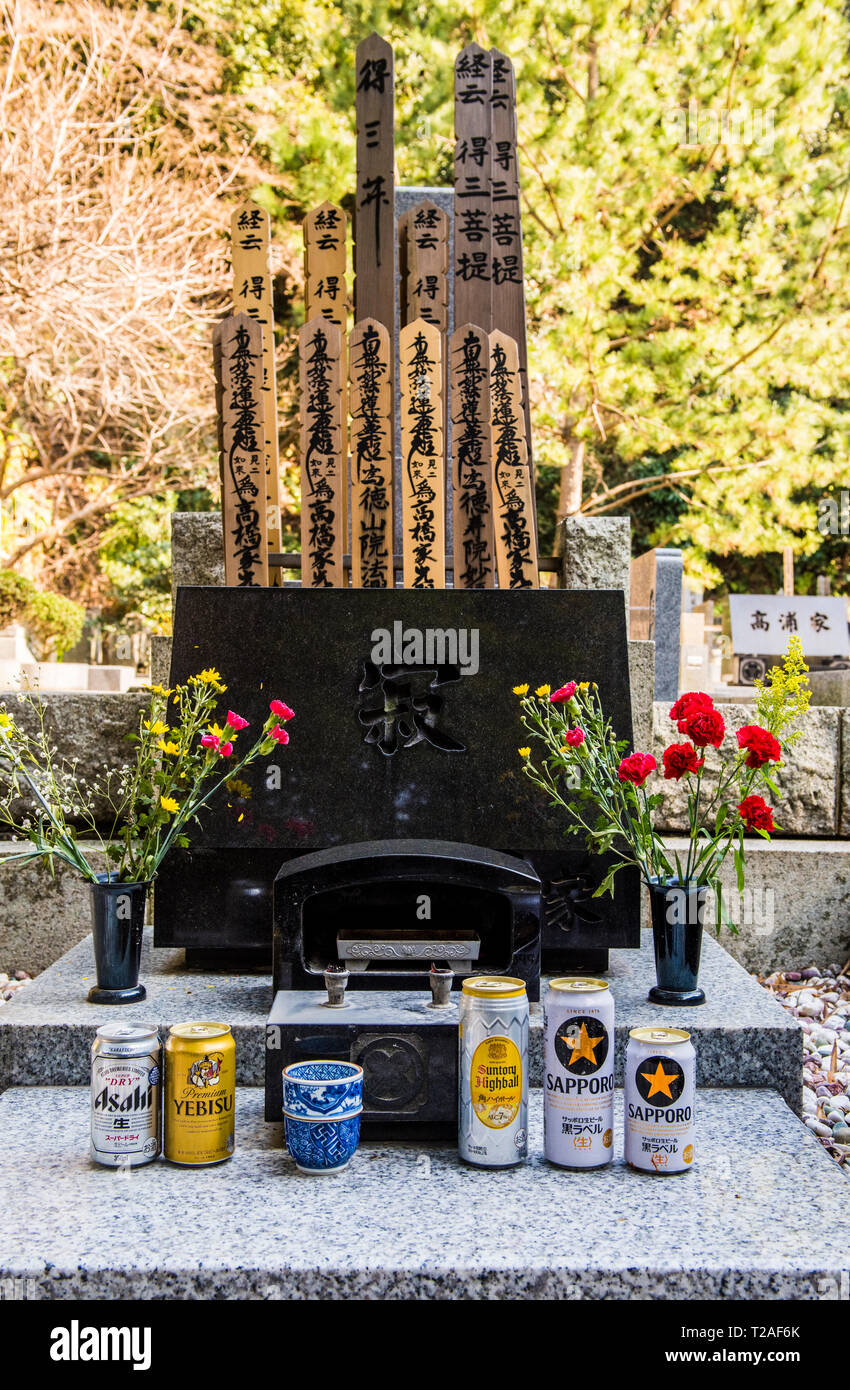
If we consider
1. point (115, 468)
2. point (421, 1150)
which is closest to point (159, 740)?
point (421, 1150)

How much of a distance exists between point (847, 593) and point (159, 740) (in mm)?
18821

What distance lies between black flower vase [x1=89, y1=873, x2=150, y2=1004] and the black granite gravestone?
0.98ft

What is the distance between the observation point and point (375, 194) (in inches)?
166

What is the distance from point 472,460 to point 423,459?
0.17 metres

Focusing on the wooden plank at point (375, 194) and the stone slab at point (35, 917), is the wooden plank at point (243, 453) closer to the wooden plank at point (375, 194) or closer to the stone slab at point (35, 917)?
the wooden plank at point (375, 194)

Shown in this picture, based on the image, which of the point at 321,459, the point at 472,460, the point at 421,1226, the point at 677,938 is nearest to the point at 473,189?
the point at 472,460

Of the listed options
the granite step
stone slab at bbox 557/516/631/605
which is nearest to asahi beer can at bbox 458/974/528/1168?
the granite step

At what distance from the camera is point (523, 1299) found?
1794 millimetres

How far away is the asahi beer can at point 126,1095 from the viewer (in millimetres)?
2146

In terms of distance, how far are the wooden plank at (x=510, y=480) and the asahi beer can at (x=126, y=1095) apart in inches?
83.3

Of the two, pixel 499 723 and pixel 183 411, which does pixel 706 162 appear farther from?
pixel 499 723

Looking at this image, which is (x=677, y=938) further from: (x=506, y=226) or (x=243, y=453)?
(x=506, y=226)

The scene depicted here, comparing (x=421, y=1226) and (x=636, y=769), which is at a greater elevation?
(x=636, y=769)

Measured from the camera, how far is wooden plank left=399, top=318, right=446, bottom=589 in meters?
3.86
